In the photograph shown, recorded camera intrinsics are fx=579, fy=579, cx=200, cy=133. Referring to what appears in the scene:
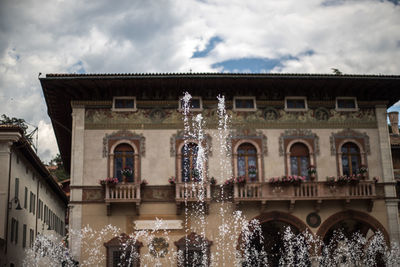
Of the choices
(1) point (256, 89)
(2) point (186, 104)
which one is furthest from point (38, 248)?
(1) point (256, 89)

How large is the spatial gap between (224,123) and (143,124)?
3.85 m

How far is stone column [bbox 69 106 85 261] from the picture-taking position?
2570 cm

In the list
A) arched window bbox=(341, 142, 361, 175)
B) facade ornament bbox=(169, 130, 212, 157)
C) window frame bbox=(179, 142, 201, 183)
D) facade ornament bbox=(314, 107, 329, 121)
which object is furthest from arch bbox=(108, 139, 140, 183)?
arched window bbox=(341, 142, 361, 175)

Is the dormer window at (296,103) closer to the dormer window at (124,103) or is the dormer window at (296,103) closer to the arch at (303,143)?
the arch at (303,143)

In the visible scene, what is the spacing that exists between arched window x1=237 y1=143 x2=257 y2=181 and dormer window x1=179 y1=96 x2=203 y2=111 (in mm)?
2744

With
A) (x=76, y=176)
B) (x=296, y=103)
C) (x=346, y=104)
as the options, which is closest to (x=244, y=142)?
(x=296, y=103)

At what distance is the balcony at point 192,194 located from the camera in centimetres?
2580

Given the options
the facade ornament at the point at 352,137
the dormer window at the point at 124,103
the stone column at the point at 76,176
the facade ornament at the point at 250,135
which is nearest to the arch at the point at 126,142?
the stone column at the point at 76,176

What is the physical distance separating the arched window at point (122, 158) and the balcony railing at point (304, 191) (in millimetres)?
5072

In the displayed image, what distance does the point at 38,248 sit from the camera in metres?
38.5

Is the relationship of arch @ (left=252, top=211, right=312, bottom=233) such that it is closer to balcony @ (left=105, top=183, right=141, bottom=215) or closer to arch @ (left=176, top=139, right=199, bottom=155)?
arch @ (left=176, top=139, right=199, bottom=155)

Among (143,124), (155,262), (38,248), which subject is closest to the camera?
(155,262)

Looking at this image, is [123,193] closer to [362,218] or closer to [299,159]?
[299,159]

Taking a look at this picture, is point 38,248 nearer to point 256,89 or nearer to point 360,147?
point 256,89
